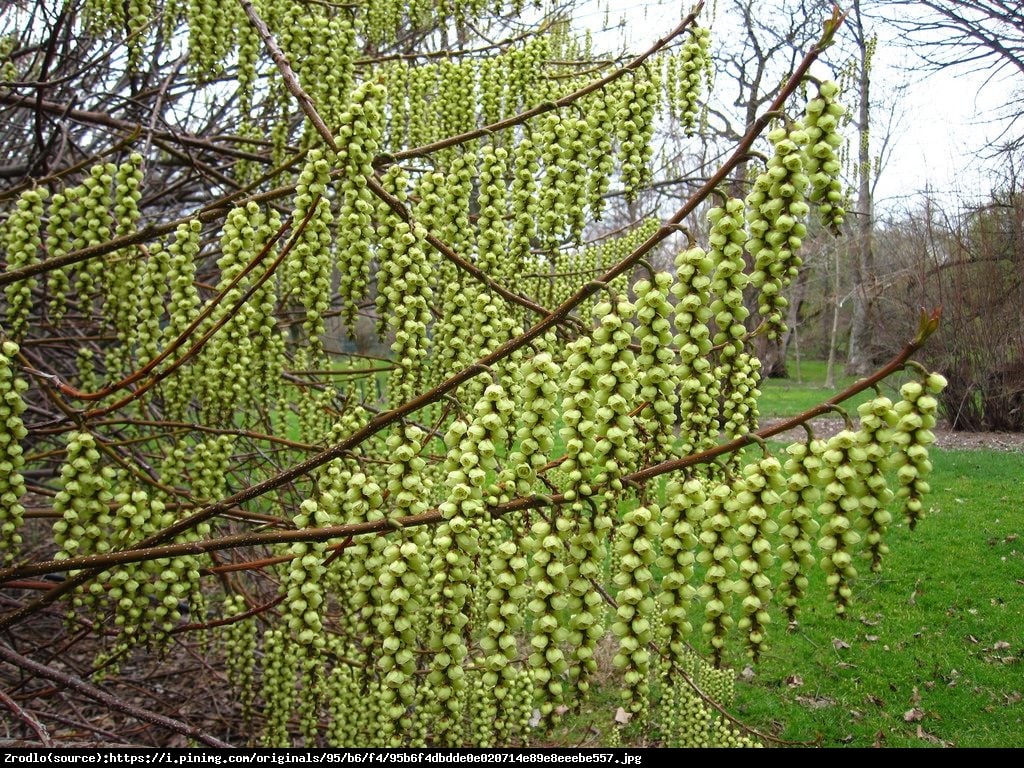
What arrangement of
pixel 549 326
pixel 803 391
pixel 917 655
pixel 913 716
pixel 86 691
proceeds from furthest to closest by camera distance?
pixel 803 391 → pixel 917 655 → pixel 913 716 → pixel 86 691 → pixel 549 326

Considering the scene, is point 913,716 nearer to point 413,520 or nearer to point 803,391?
point 413,520

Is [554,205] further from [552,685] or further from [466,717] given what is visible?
[466,717]

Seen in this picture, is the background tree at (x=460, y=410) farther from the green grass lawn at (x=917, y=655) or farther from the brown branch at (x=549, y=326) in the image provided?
the green grass lawn at (x=917, y=655)

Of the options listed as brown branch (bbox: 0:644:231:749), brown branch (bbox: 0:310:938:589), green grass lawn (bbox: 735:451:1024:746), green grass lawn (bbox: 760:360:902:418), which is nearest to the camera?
brown branch (bbox: 0:310:938:589)

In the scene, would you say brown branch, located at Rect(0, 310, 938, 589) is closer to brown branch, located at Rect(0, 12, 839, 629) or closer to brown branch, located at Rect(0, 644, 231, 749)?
brown branch, located at Rect(0, 12, 839, 629)

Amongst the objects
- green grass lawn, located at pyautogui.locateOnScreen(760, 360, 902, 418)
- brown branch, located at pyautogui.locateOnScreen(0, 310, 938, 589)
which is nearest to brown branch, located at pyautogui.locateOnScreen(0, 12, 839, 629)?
brown branch, located at pyautogui.locateOnScreen(0, 310, 938, 589)

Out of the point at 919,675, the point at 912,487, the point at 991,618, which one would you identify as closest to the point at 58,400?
the point at 912,487

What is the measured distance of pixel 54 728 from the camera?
177 inches

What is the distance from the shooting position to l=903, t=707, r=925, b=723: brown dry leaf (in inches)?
245

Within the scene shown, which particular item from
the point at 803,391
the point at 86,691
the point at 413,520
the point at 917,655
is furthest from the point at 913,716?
the point at 803,391

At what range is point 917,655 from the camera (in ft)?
23.5

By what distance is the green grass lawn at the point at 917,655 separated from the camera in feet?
20.1

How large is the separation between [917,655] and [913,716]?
1.11m

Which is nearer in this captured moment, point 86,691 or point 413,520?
point 413,520
